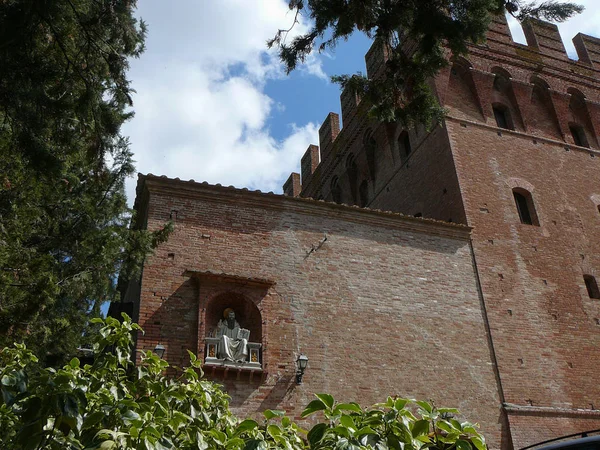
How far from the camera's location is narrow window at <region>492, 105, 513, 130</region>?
55.1 feet

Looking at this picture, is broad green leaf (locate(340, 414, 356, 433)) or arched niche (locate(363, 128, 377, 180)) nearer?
broad green leaf (locate(340, 414, 356, 433))

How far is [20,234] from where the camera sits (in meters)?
8.10

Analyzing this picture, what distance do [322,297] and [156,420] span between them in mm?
7500

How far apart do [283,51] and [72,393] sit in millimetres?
4829

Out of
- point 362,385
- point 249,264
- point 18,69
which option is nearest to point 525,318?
point 362,385

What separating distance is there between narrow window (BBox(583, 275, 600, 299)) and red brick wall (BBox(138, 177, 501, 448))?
3.29 m

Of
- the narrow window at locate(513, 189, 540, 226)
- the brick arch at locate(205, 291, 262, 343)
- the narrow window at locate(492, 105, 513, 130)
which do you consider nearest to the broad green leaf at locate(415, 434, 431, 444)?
the brick arch at locate(205, 291, 262, 343)

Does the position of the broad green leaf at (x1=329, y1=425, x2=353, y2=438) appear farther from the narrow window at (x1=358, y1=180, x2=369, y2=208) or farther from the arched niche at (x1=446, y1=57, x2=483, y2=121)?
the narrow window at (x1=358, y1=180, x2=369, y2=208)

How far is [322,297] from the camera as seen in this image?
11.3 m

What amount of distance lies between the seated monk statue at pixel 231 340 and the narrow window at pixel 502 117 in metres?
9.85

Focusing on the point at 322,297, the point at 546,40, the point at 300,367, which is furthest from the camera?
the point at 546,40

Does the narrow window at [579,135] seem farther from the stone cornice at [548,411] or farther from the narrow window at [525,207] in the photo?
the stone cornice at [548,411]

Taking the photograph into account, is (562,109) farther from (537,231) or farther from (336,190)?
(336,190)

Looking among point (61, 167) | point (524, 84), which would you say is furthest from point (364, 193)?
point (61, 167)
